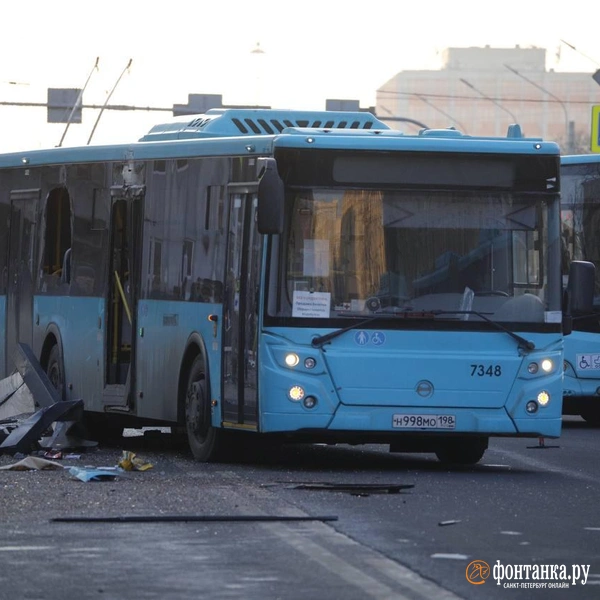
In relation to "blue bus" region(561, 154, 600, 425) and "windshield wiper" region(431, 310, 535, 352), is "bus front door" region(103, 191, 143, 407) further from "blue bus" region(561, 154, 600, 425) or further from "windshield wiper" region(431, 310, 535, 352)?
"blue bus" region(561, 154, 600, 425)

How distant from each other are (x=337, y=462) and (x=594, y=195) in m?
8.21

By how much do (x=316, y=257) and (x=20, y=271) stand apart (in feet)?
19.6

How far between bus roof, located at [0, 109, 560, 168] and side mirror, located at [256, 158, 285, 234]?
54 centimetres

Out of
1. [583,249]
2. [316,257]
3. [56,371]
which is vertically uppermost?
[583,249]

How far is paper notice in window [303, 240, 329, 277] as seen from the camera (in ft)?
49.0

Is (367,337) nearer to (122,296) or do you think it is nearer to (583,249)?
(122,296)

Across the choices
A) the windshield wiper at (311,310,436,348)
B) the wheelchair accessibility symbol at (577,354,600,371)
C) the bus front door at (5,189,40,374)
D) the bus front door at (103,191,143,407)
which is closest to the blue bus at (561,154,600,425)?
the wheelchair accessibility symbol at (577,354,600,371)

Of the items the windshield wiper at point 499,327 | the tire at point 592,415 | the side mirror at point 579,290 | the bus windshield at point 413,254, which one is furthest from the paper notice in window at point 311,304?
the tire at point 592,415

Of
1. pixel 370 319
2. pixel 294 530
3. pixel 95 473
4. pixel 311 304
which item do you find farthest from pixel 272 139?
pixel 294 530

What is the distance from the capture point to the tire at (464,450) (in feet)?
53.3

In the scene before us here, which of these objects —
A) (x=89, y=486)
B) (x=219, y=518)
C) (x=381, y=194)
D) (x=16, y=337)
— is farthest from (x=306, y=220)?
(x=16, y=337)

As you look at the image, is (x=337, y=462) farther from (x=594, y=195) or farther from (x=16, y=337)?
(x=594, y=195)

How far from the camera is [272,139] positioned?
15078 mm

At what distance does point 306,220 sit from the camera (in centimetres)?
1498
